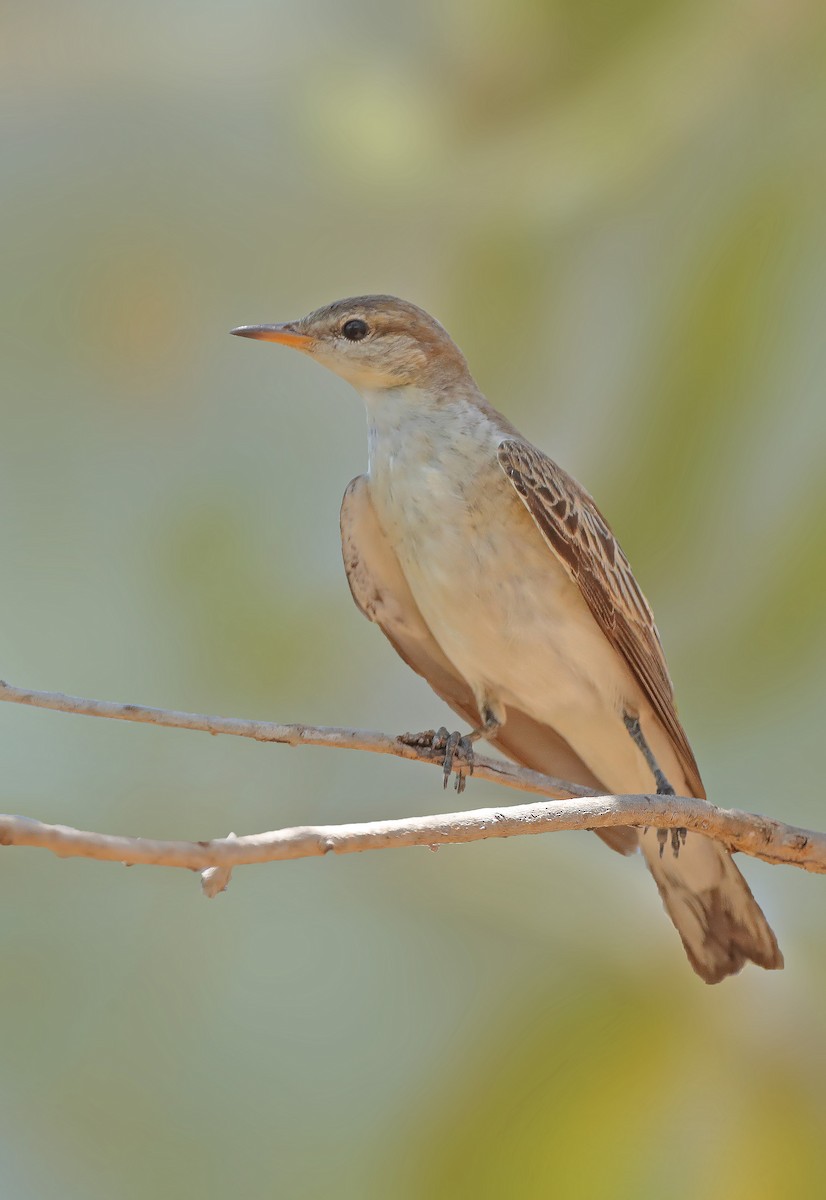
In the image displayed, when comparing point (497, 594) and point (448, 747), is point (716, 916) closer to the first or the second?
point (448, 747)

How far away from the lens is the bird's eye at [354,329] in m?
3.76

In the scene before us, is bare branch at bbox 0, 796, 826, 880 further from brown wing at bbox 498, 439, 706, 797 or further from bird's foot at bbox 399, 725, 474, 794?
brown wing at bbox 498, 439, 706, 797

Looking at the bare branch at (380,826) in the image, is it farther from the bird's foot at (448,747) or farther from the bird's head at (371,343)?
the bird's head at (371,343)

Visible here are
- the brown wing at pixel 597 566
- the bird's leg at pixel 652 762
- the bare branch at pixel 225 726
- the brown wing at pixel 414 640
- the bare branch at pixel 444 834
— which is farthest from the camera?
the brown wing at pixel 414 640

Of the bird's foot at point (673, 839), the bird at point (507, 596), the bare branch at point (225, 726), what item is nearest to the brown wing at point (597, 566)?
the bird at point (507, 596)

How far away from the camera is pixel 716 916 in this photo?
139 inches

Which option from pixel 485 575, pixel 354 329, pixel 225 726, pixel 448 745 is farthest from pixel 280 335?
pixel 225 726

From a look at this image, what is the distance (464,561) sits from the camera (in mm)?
3398

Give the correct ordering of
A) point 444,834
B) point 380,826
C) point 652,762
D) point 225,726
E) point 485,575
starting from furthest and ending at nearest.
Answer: point 652,762
point 485,575
point 225,726
point 444,834
point 380,826

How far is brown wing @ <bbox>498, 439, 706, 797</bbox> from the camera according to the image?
3408 millimetres

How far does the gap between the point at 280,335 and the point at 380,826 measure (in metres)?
2.06

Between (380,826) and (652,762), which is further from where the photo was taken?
(652,762)

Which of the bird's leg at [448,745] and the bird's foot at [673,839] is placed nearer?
the bird's leg at [448,745]

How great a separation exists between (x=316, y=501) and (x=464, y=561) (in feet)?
4.98
